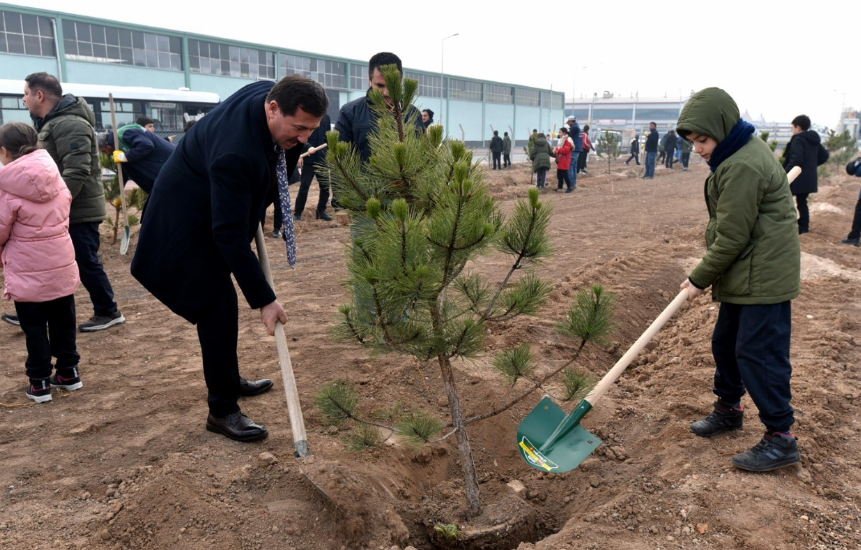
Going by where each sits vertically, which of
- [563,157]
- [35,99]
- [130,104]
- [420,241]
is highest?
[130,104]

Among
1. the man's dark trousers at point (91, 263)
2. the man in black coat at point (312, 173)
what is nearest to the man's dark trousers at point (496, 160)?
the man in black coat at point (312, 173)

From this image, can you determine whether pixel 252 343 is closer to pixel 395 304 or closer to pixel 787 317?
pixel 395 304

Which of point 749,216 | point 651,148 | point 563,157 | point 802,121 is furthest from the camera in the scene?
point 651,148

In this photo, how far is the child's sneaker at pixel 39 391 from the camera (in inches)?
144

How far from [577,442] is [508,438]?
595 millimetres

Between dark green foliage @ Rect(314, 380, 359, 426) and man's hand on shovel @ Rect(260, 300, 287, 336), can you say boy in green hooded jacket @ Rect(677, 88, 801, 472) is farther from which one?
man's hand on shovel @ Rect(260, 300, 287, 336)

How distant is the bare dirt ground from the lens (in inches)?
99.6

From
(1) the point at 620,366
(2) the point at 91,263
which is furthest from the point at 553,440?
(2) the point at 91,263

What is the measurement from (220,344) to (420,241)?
4.61ft

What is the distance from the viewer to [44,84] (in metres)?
4.36

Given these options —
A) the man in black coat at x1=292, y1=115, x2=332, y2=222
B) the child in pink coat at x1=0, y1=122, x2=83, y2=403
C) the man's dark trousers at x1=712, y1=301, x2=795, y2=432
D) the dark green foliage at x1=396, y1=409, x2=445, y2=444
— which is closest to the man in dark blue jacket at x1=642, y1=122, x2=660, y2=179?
the man in black coat at x1=292, y1=115, x2=332, y2=222

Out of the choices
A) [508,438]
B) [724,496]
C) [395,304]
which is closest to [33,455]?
[395,304]

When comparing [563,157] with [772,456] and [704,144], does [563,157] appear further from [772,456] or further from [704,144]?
[772,456]

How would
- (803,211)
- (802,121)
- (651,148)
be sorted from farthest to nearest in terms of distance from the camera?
(651,148) < (803,211) < (802,121)
